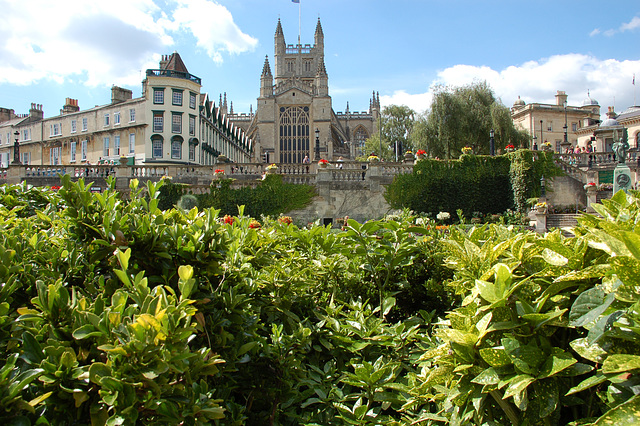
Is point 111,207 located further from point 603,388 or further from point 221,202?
point 221,202

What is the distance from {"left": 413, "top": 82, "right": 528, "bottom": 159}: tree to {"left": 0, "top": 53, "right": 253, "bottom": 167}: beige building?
69.2 feet

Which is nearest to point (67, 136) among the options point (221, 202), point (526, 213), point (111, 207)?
point (221, 202)

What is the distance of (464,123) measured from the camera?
39.3 metres

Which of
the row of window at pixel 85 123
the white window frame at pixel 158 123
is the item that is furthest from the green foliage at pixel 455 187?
the row of window at pixel 85 123

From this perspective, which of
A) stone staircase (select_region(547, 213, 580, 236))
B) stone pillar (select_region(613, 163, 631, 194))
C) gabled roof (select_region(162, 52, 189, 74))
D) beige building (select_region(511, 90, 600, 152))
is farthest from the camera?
beige building (select_region(511, 90, 600, 152))

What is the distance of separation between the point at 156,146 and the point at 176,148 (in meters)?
1.73

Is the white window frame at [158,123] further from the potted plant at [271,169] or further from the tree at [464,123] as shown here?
the tree at [464,123]

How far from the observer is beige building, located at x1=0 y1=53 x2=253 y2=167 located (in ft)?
124

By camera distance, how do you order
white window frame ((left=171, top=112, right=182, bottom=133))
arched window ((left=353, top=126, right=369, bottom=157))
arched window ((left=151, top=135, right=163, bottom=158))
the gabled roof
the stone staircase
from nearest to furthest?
the stone staircase
arched window ((left=151, top=135, right=163, bottom=158))
white window frame ((left=171, top=112, right=182, bottom=133))
the gabled roof
arched window ((left=353, top=126, right=369, bottom=157))

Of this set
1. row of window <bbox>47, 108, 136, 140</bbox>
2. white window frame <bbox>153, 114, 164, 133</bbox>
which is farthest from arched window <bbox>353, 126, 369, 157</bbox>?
row of window <bbox>47, 108, 136, 140</bbox>

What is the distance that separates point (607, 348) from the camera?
4.75 ft

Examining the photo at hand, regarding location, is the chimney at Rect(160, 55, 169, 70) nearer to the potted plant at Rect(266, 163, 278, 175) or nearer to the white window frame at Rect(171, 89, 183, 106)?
the white window frame at Rect(171, 89, 183, 106)

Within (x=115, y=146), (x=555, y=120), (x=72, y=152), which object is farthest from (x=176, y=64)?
(x=555, y=120)

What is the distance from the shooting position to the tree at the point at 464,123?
3878 cm
